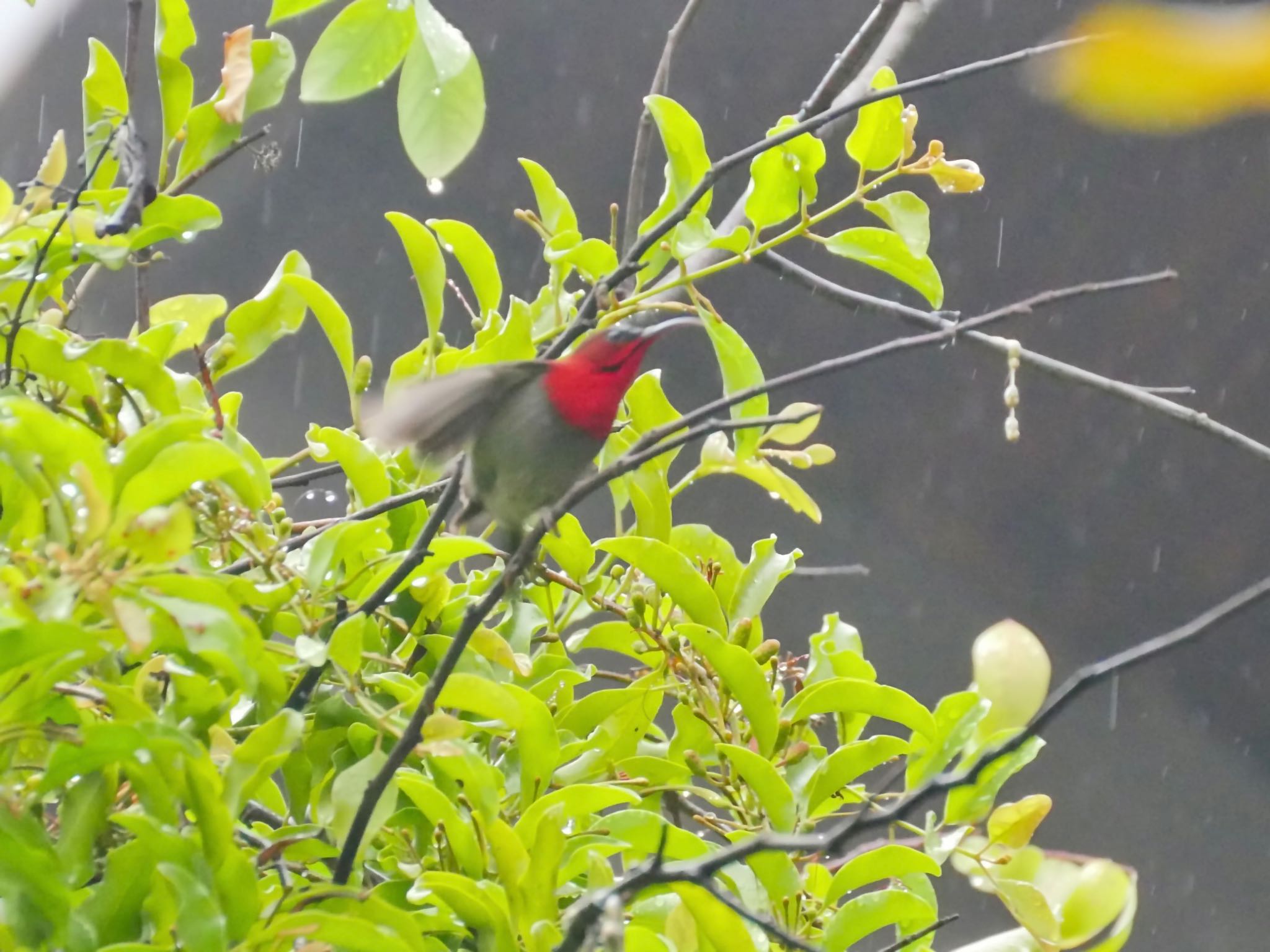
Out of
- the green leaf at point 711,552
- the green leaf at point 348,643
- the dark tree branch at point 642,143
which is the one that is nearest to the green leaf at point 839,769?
the green leaf at point 711,552

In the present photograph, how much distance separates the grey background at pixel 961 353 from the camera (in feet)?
4.99

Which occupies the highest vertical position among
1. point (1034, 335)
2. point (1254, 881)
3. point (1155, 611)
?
point (1034, 335)

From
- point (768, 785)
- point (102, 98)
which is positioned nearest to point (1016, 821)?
point (768, 785)

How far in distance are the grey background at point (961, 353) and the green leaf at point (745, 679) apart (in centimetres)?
105

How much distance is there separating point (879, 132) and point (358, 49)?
25 cm

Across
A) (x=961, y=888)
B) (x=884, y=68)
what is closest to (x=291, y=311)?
(x=884, y=68)

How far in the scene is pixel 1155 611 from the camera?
182 cm

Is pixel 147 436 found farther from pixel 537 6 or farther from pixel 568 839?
pixel 537 6

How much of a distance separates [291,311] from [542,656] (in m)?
0.23

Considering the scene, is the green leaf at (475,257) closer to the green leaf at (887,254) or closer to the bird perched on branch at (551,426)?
the bird perched on branch at (551,426)

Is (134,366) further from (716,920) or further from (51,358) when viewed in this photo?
(716,920)

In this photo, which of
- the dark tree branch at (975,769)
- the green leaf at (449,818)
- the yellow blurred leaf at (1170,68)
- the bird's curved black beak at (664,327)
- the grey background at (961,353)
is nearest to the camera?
the yellow blurred leaf at (1170,68)

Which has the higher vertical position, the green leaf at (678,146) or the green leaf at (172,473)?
the green leaf at (678,146)

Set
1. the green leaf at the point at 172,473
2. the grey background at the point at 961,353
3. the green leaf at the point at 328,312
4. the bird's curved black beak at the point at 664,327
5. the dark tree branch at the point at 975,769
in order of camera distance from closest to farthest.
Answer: the dark tree branch at the point at 975,769 < the green leaf at the point at 172,473 < the green leaf at the point at 328,312 < the bird's curved black beak at the point at 664,327 < the grey background at the point at 961,353
